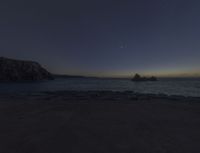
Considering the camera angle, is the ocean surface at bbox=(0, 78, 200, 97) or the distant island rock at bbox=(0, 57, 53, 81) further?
the distant island rock at bbox=(0, 57, 53, 81)

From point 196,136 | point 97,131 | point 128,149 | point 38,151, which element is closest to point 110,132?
point 97,131

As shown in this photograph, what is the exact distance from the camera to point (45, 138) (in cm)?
510

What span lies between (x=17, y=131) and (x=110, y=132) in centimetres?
386

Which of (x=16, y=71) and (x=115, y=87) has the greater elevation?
(x=16, y=71)

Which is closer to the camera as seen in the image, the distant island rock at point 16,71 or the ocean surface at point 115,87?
the ocean surface at point 115,87

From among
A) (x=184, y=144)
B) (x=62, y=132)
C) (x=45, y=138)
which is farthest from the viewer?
(x=62, y=132)

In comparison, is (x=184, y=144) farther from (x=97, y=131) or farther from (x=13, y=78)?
(x=13, y=78)

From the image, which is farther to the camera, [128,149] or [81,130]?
[81,130]

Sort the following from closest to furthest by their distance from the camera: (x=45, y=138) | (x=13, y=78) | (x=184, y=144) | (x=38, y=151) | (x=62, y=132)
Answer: (x=38, y=151), (x=184, y=144), (x=45, y=138), (x=62, y=132), (x=13, y=78)

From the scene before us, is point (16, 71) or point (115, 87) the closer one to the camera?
point (115, 87)

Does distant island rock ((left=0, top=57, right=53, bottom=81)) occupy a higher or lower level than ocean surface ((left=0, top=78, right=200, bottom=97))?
higher

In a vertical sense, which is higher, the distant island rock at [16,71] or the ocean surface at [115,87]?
the distant island rock at [16,71]

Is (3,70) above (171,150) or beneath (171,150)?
above

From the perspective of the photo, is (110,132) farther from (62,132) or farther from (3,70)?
(3,70)
